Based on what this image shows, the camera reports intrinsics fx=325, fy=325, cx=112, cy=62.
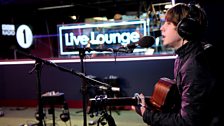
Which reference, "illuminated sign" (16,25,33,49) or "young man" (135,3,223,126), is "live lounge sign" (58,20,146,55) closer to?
"illuminated sign" (16,25,33,49)

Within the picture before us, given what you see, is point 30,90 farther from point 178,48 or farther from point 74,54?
point 178,48

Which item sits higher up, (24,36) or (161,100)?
(24,36)

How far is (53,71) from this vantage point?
654 centimetres

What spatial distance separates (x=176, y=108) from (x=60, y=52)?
533cm

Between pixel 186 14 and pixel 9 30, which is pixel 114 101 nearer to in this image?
pixel 186 14

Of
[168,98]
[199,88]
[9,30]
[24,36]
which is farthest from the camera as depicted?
[9,30]

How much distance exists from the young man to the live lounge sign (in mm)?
4694

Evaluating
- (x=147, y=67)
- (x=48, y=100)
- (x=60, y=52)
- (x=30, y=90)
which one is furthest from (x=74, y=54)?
(x=48, y=100)

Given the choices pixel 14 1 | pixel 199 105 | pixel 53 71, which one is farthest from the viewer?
pixel 14 1

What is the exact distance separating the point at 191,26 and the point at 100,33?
520cm

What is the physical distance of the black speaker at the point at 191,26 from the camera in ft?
5.00

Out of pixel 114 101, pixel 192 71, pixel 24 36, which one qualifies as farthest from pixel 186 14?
pixel 24 36

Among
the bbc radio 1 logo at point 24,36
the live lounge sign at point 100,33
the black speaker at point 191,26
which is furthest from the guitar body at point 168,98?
the bbc radio 1 logo at point 24,36

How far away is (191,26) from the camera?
4.99 feet
